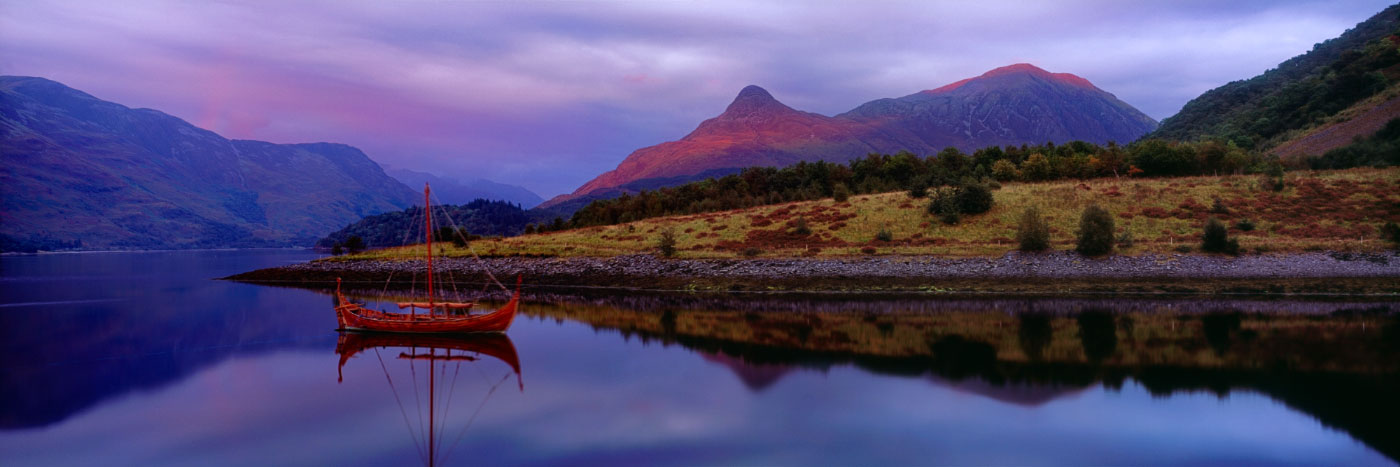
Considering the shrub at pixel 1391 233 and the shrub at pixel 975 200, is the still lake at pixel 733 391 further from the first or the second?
the shrub at pixel 975 200

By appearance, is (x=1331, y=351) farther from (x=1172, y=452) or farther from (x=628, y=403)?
(x=628, y=403)

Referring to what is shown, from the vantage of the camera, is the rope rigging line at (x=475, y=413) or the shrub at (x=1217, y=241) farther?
the shrub at (x=1217, y=241)

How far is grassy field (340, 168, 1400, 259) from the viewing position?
150 ft

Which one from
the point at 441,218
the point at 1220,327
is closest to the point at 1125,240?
the point at 1220,327

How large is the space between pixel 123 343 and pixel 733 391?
26.2 m

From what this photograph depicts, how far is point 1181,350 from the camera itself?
73.8 feet

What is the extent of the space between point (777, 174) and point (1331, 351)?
70.4m

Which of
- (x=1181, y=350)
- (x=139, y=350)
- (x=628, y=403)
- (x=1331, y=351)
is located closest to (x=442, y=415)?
(x=628, y=403)

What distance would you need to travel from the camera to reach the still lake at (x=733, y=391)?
13.3 meters

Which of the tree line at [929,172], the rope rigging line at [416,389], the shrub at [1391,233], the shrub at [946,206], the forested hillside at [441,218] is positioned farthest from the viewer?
the forested hillside at [441,218]

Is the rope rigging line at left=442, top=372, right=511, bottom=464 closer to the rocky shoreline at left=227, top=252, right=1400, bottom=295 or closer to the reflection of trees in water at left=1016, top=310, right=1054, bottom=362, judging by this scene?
the reflection of trees in water at left=1016, top=310, right=1054, bottom=362

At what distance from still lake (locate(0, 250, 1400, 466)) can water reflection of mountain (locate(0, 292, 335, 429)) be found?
6.5 inches

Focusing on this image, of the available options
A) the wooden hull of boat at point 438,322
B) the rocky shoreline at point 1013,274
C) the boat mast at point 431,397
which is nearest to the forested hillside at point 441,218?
the rocky shoreline at point 1013,274

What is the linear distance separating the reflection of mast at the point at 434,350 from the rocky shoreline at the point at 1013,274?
18.9 meters
